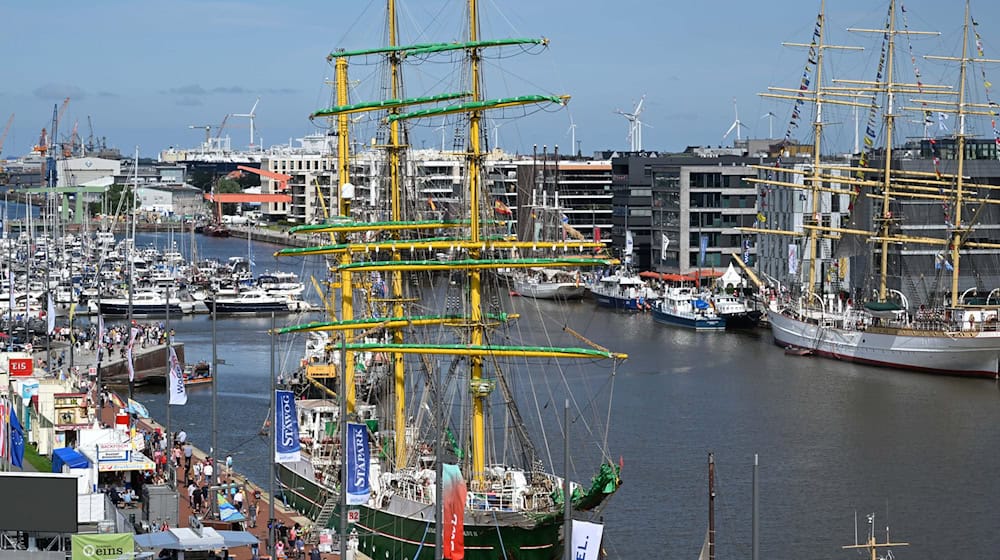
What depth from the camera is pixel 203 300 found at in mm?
127312

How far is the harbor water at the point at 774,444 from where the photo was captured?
4956cm

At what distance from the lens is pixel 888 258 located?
10475 cm

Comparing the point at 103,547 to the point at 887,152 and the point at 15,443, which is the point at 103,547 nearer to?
the point at 15,443

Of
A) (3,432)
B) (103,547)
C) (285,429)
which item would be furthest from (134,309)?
(103,547)

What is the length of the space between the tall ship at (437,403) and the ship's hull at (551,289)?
2825 inches

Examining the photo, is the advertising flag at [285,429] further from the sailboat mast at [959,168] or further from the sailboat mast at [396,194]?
the sailboat mast at [959,168]

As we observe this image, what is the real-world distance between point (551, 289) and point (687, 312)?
21.3 m

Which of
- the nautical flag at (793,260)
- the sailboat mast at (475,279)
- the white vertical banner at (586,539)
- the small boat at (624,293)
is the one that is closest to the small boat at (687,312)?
the nautical flag at (793,260)

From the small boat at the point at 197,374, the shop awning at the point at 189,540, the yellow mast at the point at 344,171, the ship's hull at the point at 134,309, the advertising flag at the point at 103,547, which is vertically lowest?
the small boat at the point at 197,374

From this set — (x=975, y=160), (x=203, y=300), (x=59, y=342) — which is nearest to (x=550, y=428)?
(x=59, y=342)

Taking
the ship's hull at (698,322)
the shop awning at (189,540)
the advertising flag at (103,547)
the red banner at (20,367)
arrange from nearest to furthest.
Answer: the advertising flag at (103,547) → the shop awning at (189,540) → the red banner at (20,367) → the ship's hull at (698,322)

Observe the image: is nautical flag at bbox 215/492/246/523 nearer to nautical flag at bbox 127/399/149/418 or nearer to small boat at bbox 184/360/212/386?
nautical flag at bbox 127/399/149/418

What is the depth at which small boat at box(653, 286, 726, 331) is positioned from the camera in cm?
11050

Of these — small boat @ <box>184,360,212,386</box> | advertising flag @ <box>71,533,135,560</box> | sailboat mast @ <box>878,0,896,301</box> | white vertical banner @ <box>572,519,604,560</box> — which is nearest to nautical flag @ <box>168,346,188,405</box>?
advertising flag @ <box>71,533,135,560</box>
